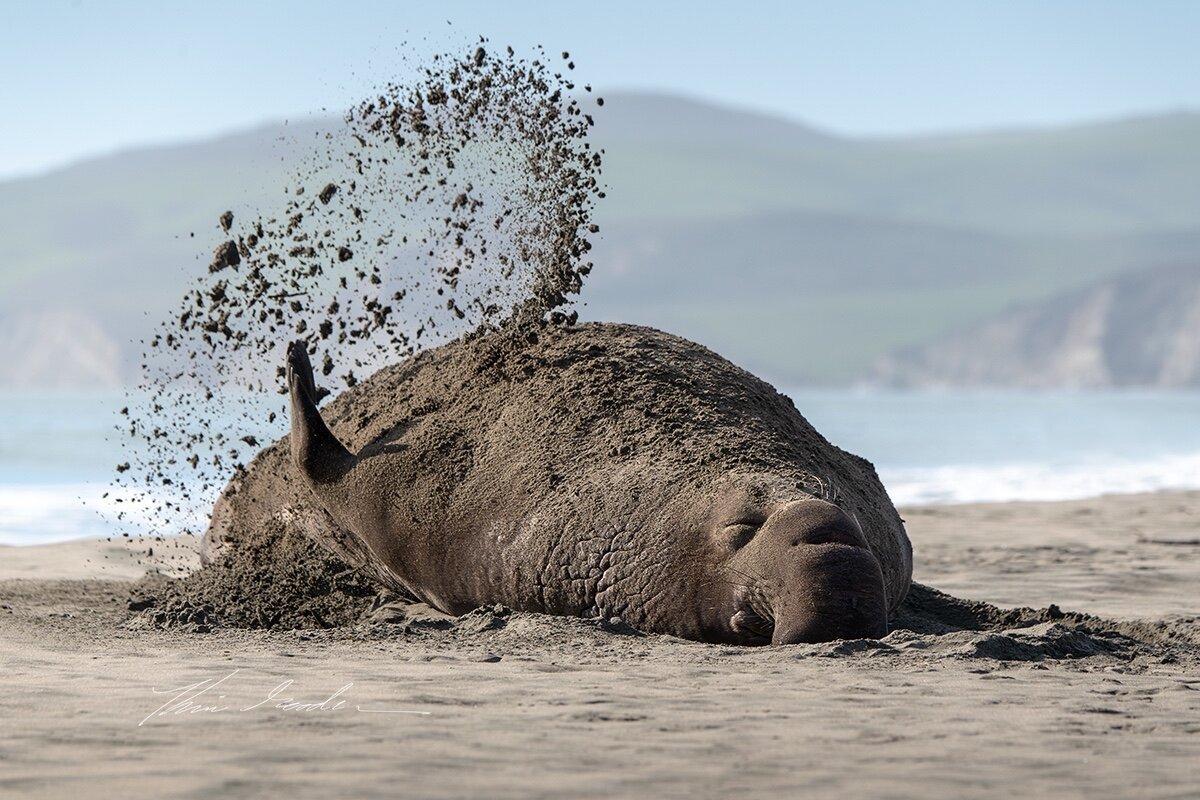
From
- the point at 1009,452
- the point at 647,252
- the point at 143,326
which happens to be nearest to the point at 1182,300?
the point at 647,252

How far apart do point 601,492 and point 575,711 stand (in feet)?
6.44

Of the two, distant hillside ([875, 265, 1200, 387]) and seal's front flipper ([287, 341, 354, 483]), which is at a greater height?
distant hillside ([875, 265, 1200, 387])

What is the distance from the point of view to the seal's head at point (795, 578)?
6.02m

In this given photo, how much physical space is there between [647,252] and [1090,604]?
139 metres

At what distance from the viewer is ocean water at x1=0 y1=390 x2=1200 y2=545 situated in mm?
16875

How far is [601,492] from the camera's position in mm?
6723

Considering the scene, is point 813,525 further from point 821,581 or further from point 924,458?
point 924,458

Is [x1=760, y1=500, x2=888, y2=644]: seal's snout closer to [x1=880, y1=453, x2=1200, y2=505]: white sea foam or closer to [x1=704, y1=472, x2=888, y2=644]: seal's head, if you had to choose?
[x1=704, y1=472, x2=888, y2=644]: seal's head

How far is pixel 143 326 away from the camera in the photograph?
104m

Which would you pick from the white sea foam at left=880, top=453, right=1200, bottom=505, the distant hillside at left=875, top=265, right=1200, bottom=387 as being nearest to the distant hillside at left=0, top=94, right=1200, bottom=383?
the distant hillside at left=875, top=265, right=1200, bottom=387

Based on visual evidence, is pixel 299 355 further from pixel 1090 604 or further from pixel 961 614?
pixel 1090 604
